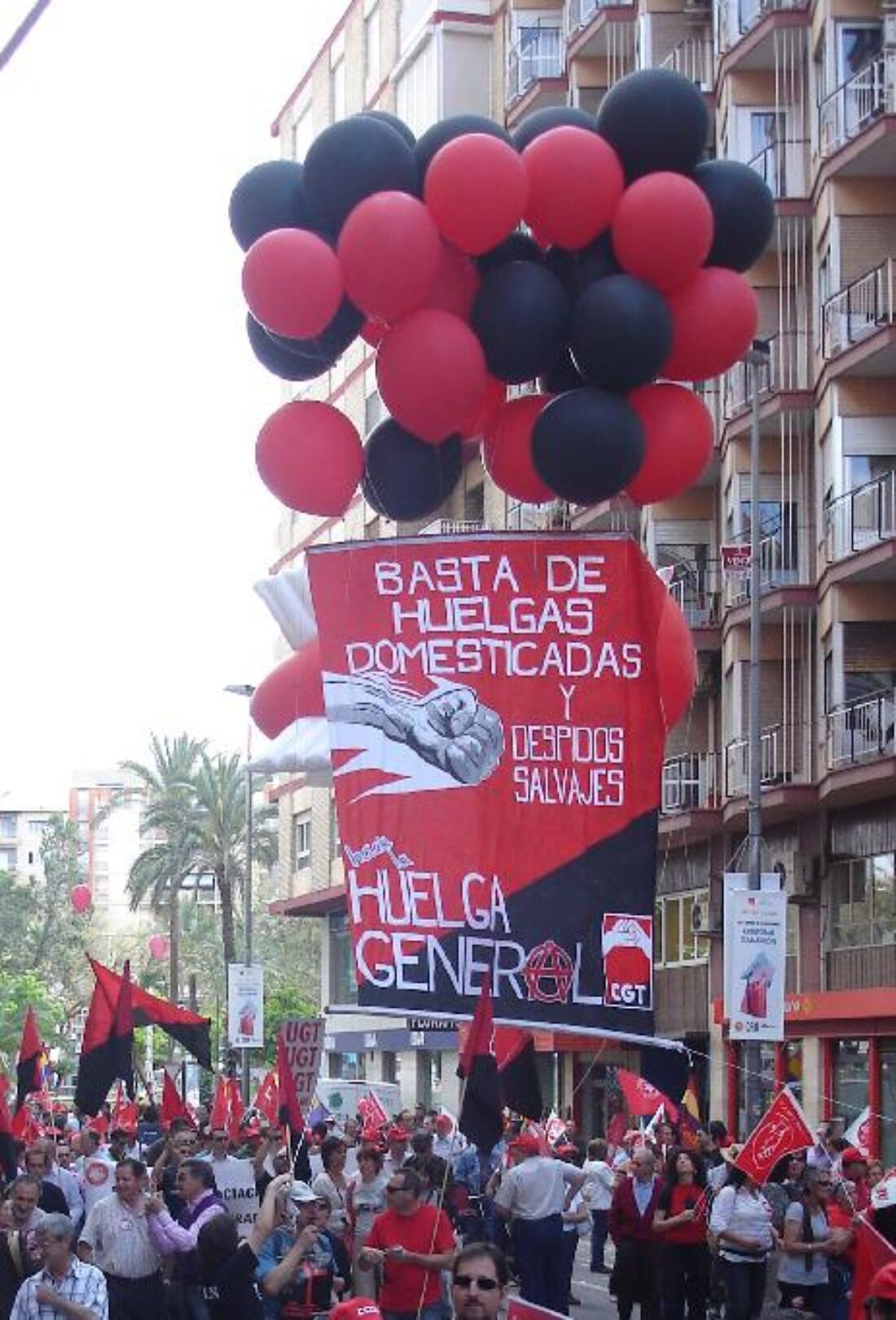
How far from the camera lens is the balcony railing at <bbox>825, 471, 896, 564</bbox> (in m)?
35.2

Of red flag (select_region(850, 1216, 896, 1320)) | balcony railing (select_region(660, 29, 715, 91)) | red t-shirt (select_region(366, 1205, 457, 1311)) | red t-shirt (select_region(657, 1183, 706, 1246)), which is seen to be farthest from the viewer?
balcony railing (select_region(660, 29, 715, 91))

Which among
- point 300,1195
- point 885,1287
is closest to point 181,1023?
point 300,1195

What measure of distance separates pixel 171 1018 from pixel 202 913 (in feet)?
266

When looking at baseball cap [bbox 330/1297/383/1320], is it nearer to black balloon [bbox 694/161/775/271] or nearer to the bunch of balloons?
the bunch of balloons

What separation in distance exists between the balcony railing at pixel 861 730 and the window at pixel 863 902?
5.34ft

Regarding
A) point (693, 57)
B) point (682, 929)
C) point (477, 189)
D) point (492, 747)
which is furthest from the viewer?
point (682, 929)

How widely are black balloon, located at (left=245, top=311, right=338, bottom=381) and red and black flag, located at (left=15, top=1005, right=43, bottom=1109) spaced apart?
8640 mm

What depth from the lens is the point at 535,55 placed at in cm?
5038

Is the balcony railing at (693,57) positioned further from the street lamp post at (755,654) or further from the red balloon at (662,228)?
the red balloon at (662,228)

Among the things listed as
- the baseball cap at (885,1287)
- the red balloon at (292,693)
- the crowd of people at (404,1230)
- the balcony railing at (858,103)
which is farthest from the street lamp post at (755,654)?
the baseball cap at (885,1287)

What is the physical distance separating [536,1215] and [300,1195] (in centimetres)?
583

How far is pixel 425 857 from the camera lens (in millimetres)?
14570

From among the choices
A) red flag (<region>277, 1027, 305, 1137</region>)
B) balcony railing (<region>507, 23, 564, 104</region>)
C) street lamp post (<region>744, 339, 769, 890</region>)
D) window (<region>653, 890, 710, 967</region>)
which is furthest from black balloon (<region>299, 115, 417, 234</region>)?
balcony railing (<region>507, 23, 564, 104</region>)

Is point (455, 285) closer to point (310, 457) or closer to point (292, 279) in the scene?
point (292, 279)
